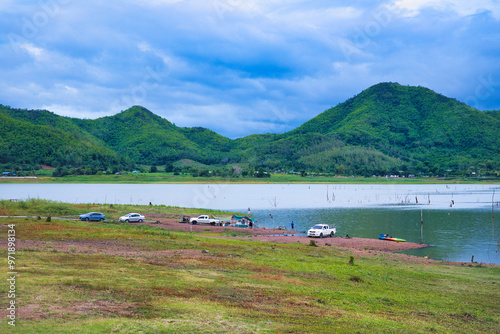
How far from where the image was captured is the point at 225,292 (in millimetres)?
19000

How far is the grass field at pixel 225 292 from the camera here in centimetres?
1454

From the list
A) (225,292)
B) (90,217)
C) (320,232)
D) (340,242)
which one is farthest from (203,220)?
(225,292)

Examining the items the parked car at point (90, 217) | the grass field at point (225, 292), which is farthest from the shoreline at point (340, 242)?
the grass field at point (225, 292)

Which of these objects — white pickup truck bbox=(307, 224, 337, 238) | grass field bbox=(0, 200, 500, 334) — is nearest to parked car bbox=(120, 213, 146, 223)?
grass field bbox=(0, 200, 500, 334)

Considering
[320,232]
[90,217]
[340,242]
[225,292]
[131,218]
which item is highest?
[90,217]

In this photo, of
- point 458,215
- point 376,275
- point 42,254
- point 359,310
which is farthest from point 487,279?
point 458,215

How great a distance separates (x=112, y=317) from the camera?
14414mm

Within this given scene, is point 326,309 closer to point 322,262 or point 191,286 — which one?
point 191,286

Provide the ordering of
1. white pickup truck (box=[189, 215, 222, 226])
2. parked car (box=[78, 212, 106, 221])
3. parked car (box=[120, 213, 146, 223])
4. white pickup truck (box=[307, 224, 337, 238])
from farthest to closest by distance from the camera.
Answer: white pickup truck (box=[189, 215, 222, 226])
parked car (box=[120, 213, 146, 223])
parked car (box=[78, 212, 106, 221])
white pickup truck (box=[307, 224, 337, 238])

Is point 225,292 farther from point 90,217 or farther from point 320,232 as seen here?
point 90,217

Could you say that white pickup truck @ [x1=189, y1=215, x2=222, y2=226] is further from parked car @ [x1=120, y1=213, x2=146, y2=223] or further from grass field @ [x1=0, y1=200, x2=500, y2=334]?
grass field @ [x1=0, y1=200, x2=500, y2=334]

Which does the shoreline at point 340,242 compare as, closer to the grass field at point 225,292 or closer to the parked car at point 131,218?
the parked car at point 131,218

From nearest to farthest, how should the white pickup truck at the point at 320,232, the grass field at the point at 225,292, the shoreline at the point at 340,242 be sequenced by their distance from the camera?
1. the grass field at the point at 225,292
2. the shoreline at the point at 340,242
3. the white pickup truck at the point at 320,232

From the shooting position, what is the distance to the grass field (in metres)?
14.5
